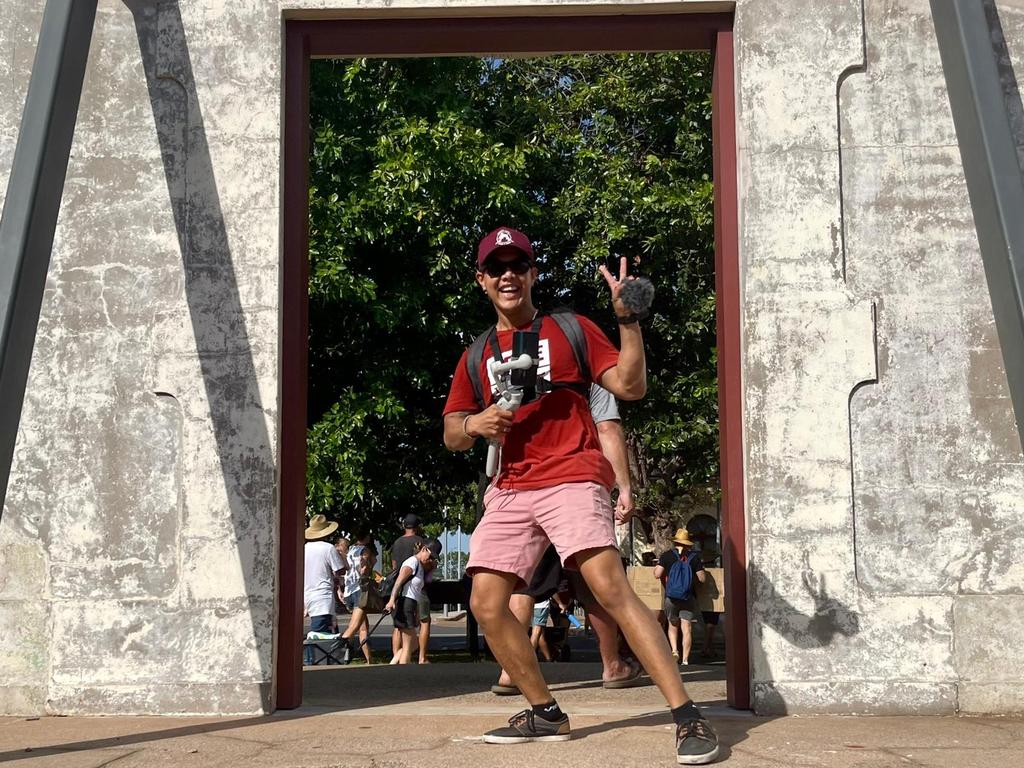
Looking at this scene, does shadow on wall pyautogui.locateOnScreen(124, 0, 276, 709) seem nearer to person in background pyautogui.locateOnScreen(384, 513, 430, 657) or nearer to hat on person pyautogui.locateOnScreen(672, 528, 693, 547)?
person in background pyautogui.locateOnScreen(384, 513, 430, 657)

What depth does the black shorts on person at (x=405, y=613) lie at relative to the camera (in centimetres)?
1357

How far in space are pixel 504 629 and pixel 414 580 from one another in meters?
8.76

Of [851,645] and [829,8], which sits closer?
[851,645]

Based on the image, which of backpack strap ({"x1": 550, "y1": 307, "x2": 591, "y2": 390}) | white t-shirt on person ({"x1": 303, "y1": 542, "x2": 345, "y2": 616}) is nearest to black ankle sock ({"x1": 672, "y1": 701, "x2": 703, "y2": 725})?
backpack strap ({"x1": 550, "y1": 307, "x2": 591, "y2": 390})

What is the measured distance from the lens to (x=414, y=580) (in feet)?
44.7

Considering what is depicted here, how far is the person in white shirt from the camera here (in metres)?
13.5

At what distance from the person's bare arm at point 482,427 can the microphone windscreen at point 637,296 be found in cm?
69

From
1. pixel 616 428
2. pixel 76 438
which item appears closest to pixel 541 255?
pixel 616 428

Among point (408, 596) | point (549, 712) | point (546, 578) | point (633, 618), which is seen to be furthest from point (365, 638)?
point (633, 618)

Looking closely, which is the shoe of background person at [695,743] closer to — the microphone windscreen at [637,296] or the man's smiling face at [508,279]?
the microphone windscreen at [637,296]

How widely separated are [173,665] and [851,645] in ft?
10.6

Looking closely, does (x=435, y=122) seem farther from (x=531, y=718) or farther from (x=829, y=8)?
(x=531, y=718)

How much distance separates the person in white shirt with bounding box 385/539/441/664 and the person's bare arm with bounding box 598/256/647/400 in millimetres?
8862

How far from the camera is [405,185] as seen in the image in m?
14.9
